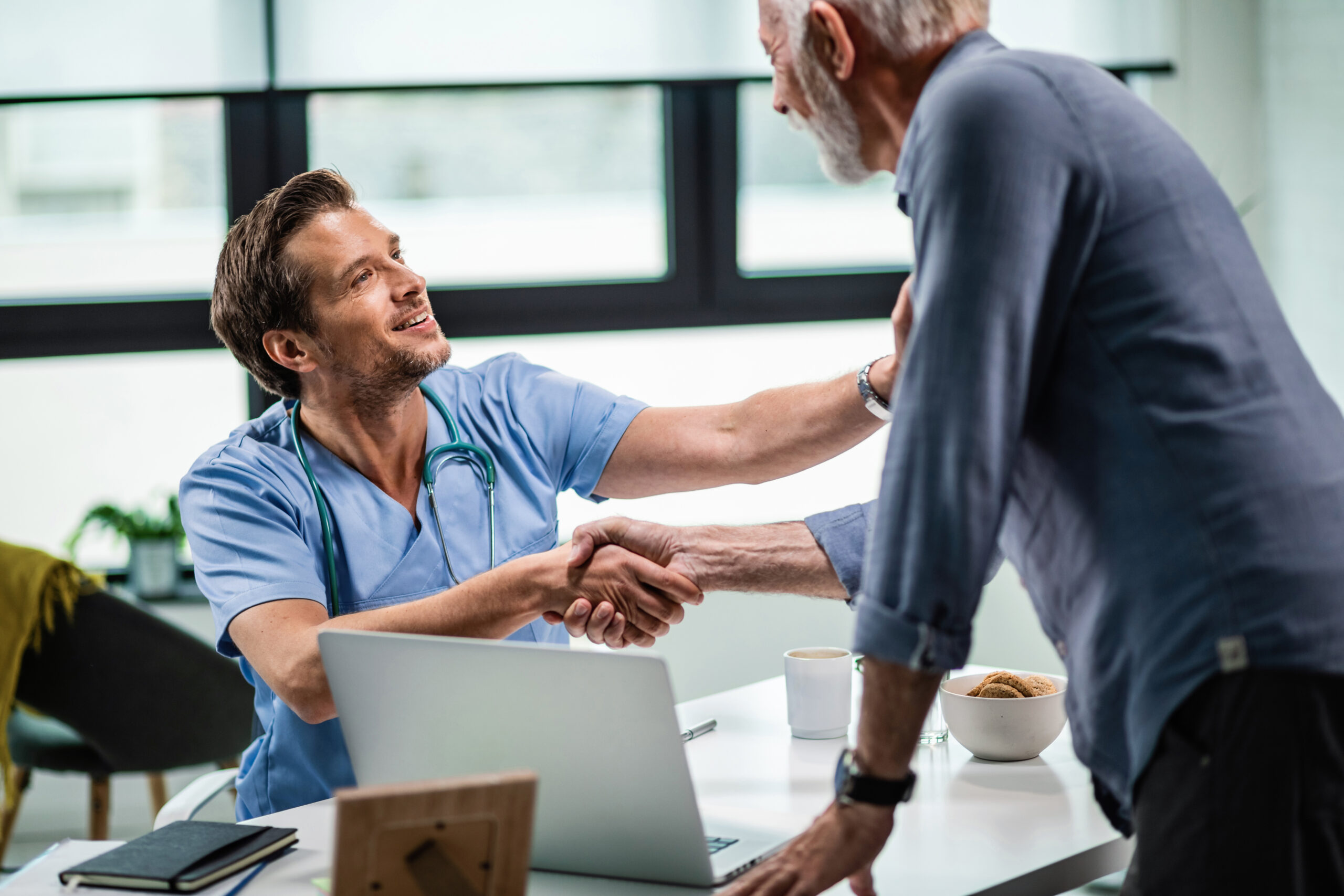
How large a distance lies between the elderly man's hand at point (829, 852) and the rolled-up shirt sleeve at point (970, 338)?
0.13m

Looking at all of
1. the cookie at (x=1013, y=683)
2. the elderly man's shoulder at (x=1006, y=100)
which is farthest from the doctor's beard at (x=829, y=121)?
the cookie at (x=1013, y=683)

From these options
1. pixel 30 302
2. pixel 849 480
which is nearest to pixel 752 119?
pixel 849 480

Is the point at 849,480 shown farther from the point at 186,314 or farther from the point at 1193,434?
the point at 1193,434

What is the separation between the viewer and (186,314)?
3.22 meters

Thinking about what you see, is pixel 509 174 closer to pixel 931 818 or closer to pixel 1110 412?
pixel 931 818

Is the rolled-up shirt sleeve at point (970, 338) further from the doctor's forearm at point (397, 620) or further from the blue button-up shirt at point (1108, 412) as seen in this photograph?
the doctor's forearm at point (397, 620)

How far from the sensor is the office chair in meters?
2.59

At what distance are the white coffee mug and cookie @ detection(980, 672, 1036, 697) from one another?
160 millimetres

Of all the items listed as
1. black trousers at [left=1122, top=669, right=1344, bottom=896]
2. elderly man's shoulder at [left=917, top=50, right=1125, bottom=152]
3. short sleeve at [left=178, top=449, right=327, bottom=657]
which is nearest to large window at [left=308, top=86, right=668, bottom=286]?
short sleeve at [left=178, top=449, right=327, bottom=657]

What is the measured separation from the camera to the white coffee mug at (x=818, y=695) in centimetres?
148

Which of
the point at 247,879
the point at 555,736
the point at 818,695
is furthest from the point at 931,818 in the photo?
the point at 247,879

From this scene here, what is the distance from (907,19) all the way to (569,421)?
3.38 ft

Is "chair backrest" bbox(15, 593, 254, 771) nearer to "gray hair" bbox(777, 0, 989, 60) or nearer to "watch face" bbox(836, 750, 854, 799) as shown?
"watch face" bbox(836, 750, 854, 799)

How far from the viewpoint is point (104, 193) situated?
3.23 meters
